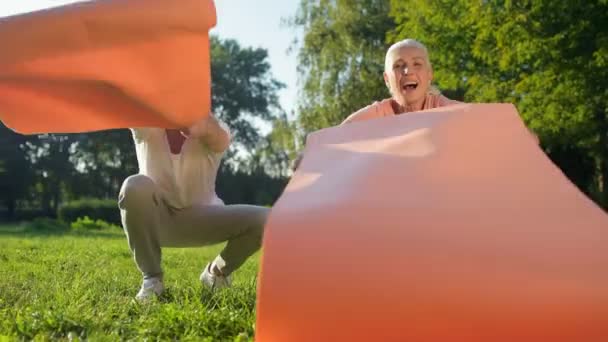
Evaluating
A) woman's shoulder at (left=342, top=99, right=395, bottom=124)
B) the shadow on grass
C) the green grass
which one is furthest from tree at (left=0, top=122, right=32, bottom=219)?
woman's shoulder at (left=342, top=99, right=395, bottom=124)

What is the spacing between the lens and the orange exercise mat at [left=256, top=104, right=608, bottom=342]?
239 cm

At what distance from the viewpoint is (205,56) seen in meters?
3.38

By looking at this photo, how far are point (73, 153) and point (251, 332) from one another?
120ft

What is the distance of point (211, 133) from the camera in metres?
4.05

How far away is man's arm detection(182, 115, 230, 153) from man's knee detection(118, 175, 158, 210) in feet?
1.14

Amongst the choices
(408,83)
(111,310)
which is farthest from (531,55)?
(111,310)

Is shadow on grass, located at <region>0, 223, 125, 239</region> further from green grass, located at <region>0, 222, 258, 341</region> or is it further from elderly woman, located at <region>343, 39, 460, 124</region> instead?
elderly woman, located at <region>343, 39, 460, 124</region>

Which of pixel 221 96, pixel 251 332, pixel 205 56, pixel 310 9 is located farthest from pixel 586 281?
pixel 221 96

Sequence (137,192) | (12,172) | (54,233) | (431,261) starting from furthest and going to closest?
(12,172)
(54,233)
(137,192)
(431,261)

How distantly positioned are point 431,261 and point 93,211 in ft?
76.0

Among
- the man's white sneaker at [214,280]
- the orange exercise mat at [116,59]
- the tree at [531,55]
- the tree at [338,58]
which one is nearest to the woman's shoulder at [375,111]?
the orange exercise mat at [116,59]

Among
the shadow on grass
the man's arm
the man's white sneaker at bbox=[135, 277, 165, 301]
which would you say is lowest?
the shadow on grass

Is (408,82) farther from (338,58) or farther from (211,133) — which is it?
(338,58)

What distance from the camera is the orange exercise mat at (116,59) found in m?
3.30
